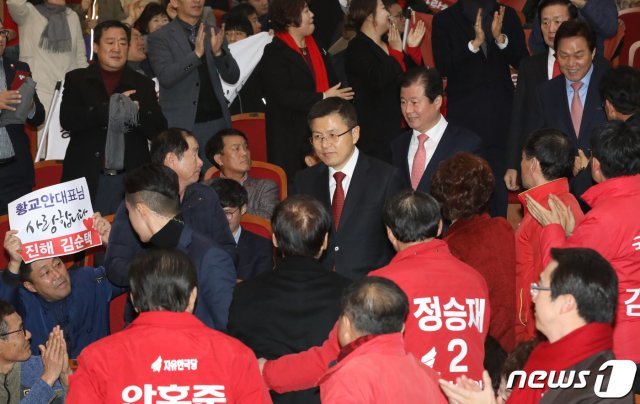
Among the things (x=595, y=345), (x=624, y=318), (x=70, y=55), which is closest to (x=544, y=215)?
(x=624, y=318)

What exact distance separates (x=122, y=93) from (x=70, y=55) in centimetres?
244

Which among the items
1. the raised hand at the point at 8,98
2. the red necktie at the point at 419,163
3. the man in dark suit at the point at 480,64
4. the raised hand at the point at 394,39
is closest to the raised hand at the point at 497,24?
the man in dark suit at the point at 480,64

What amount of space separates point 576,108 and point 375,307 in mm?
3889

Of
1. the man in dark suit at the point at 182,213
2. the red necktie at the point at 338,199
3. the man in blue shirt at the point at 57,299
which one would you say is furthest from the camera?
the man in blue shirt at the point at 57,299

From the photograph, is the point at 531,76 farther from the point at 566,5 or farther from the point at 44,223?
the point at 44,223

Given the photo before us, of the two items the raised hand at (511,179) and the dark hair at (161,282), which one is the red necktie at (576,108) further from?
the dark hair at (161,282)

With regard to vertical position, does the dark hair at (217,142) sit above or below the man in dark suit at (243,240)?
above

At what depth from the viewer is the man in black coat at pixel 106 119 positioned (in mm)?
7512

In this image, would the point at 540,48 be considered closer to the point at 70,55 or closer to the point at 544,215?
the point at 544,215

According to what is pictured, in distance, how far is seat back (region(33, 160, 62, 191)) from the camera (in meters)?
8.12

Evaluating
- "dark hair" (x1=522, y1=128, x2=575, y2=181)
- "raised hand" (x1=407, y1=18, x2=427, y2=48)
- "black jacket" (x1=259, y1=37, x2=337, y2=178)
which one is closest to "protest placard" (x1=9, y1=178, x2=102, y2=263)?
"black jacket" (x1=259, y1=37, x2=337, y2=178)

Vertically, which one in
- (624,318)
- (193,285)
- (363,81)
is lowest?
(624,318)

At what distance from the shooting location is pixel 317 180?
5824 millimetres

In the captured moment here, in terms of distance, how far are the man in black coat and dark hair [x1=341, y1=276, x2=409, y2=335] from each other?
13.8ft
